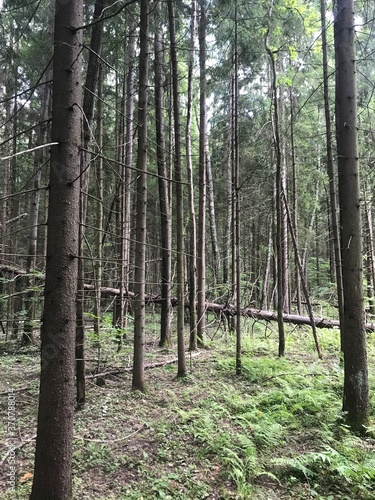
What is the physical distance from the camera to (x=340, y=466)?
3539 millimetres

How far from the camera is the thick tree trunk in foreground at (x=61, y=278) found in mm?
2518

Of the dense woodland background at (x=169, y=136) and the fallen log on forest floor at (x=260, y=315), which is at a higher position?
the dense woodland background at (x=169, y=136)

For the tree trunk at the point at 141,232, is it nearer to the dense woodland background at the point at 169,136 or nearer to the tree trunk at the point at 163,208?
the dense woodland background at the point at 169,136

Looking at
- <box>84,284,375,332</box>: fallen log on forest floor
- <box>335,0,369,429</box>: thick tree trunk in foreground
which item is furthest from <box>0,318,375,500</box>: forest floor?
<box>84,284,375,332</box>: fallen log on forest floor

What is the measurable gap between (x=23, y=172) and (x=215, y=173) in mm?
10378

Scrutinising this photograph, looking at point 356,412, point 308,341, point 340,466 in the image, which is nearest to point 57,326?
point 340,466

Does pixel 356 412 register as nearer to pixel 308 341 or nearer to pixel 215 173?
pixel 308 341

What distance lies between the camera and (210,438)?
4324mm

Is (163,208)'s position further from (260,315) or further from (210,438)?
(210,438)

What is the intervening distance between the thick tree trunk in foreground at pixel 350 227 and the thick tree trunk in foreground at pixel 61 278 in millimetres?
3630

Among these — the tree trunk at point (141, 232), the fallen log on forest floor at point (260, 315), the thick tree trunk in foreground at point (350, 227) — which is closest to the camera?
the thick tree trunk in foreground at point (350, 227)

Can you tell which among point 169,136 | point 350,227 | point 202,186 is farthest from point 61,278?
point 169,136

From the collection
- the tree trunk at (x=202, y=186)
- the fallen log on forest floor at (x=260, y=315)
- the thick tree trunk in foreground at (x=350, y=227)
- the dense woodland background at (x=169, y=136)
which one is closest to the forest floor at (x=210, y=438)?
the thick tree trunk in foreground at (x=350, y=227)

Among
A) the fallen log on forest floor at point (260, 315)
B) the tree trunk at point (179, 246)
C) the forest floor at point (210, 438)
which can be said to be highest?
the tree trunk at point (179, 246)
